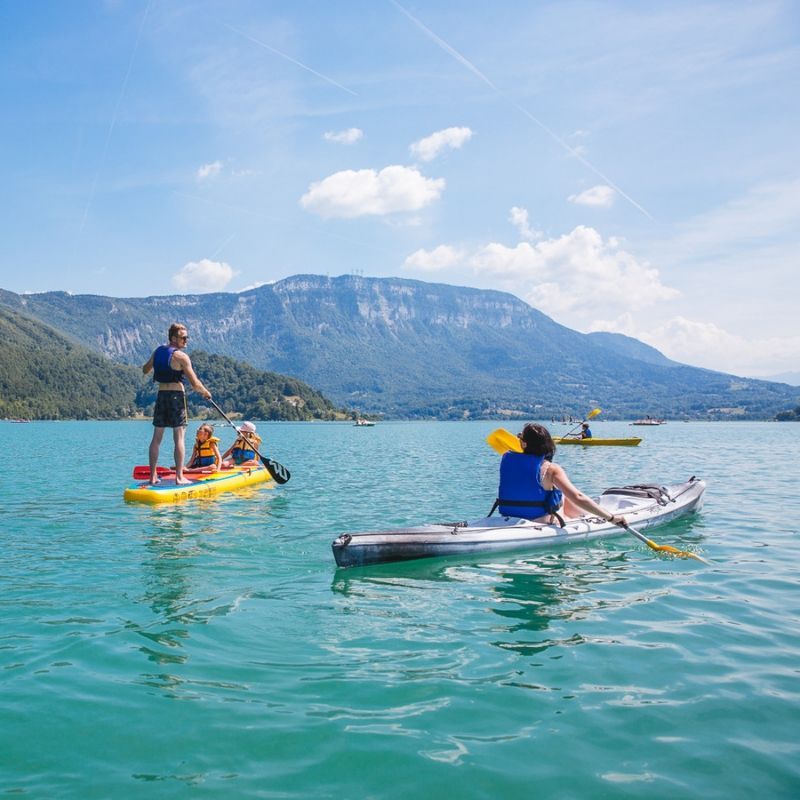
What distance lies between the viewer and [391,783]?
450 cm

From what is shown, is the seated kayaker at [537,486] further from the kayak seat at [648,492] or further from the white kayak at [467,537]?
the kayak seat at [648,492]

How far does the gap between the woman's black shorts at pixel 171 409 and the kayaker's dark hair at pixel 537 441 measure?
8110 millimetres

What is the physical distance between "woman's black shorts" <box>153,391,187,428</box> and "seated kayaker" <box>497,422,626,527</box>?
774 centimetres

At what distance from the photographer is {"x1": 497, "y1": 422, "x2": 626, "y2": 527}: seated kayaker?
1133 centimetres

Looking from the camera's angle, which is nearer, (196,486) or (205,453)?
(196,486)

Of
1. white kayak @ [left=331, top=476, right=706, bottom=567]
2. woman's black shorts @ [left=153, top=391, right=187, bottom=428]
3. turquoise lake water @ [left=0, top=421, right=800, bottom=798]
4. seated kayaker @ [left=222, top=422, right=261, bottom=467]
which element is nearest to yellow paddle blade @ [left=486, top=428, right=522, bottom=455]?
white kayak @ [left=331, top=476, right=706, bottom=567]

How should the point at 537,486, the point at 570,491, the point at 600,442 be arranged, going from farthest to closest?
1. the point at 600,442
2. the point at 537,486
3. the point at 570,491

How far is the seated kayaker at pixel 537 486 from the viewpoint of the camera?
1133cm

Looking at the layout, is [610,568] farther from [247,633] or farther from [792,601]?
[247,633]

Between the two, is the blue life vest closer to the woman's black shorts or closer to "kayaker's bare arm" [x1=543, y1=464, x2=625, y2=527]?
"kayaker's bare arm" [x1=543, y1=464, x2=625, y2=527]

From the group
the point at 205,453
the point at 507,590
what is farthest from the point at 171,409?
the point at 507,590

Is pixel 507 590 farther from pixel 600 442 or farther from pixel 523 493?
pixel 600 442

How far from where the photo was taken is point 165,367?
1559 cm

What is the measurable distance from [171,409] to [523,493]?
8324mm
